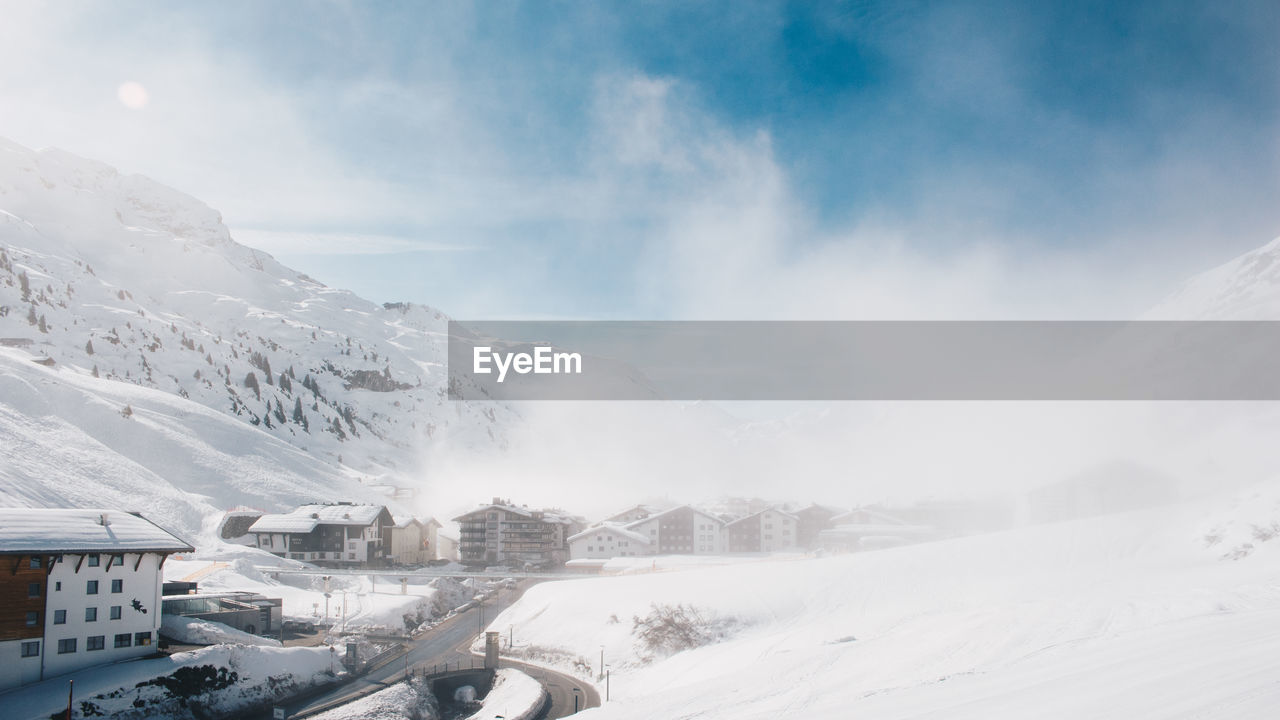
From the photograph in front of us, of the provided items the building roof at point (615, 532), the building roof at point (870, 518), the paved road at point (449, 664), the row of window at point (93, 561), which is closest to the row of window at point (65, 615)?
the row of window at point (93, 561)

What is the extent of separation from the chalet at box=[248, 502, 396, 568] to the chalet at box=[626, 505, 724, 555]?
1317 inches

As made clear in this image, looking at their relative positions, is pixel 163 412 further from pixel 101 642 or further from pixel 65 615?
pixel 65 615

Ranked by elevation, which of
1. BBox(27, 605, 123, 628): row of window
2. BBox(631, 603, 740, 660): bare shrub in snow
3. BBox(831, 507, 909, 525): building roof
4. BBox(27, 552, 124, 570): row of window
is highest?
BBox(27, 552, 124, 570): row of window

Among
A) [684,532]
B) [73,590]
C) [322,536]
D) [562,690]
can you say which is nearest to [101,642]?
[73,590]

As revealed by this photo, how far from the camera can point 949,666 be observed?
24078 millimetres

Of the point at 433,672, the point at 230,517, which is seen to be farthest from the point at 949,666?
the point at 230,517

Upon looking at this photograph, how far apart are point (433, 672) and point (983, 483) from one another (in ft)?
→ 421

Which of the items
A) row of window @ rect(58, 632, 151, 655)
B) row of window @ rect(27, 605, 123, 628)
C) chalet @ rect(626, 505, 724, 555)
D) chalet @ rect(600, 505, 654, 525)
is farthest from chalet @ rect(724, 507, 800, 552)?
row of window @ rect(27, 605, 123, 628)

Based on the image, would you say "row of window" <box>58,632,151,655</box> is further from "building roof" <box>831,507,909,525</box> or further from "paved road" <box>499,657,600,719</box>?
"building roof" <box>831,507,909,525</box>

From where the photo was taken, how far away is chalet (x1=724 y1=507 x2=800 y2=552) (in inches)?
3829

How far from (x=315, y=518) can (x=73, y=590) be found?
1837 inches

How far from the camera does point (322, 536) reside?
77625mm

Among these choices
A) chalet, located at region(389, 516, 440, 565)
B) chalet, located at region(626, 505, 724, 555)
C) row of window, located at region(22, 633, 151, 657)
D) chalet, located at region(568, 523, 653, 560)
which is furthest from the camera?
chalet, located at region(626, 505, 724, 555)

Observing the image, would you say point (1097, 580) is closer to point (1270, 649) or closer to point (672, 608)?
point (672, 608)
